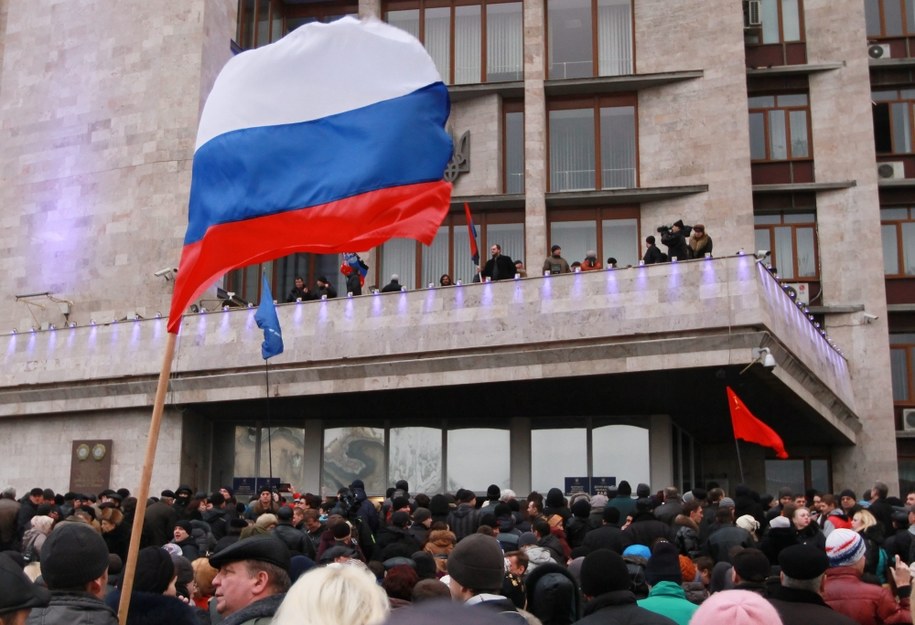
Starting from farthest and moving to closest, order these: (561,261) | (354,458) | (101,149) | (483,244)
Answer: (483,244) → (101,149) → (354,458) → (561,261)

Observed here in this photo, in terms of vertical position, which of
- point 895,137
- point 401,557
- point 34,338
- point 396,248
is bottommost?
point 401,557

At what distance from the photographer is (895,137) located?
31359 millimetres

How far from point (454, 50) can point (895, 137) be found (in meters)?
12.4

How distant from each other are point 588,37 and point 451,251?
21.9 ft

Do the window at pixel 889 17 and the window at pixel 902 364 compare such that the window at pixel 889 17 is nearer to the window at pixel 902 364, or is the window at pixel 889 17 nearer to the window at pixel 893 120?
the window at pixel 893 120

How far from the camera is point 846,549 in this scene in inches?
269

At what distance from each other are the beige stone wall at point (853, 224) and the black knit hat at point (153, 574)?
24.9 meters

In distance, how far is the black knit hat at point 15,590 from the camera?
13.1 ft

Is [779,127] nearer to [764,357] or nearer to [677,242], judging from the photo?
[677,242]

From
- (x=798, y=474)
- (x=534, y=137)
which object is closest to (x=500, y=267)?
(x=534, y=137)

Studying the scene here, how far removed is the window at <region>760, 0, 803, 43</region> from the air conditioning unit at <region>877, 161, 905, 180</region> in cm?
422

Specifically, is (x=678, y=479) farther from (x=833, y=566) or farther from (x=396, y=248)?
(x=833, y=566)

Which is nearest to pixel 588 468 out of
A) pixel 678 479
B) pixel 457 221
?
pixel 678 479

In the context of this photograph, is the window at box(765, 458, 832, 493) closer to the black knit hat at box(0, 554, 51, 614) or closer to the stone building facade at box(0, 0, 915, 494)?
the stone building facade at box(0, 0, 915, 494)
